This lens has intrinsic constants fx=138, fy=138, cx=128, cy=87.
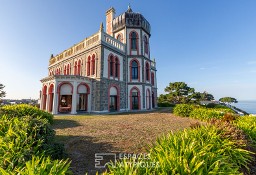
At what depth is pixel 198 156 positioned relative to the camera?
8.75ft

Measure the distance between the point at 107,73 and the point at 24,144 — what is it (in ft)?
52.6

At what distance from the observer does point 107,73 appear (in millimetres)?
19016

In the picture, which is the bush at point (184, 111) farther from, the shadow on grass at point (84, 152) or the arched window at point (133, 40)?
the arched window at point (133, 40)

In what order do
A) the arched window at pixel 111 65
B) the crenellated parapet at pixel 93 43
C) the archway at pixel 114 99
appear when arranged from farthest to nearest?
the arched window at pixel 111 65 → the archway at pixel 114 99 → the crenellated parapet at pixel 93 43

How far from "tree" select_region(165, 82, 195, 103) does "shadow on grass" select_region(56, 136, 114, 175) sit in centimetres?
3365

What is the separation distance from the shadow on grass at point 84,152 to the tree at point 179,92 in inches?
1325

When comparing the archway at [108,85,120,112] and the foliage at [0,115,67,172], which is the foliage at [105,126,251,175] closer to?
the foliage at [0,115,67,172]

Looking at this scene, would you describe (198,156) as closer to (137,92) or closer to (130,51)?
(137,92)

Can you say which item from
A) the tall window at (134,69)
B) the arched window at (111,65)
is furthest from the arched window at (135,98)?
the arched window at (111,65)

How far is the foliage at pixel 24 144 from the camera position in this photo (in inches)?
108

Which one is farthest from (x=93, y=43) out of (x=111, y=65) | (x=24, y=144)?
(x=24, y=144)

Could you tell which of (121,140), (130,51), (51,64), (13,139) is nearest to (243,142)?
(121,140)

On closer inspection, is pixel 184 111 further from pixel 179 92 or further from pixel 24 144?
pixel 179 92

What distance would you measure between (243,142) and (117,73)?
17.9 m
